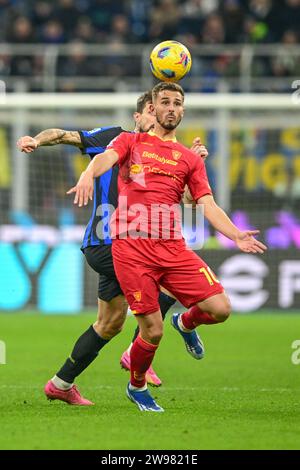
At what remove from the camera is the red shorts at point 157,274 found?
7.83 m

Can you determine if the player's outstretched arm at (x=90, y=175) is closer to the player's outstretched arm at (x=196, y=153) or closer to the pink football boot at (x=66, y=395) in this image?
the player's outstretched arm at (x=196, y=153)

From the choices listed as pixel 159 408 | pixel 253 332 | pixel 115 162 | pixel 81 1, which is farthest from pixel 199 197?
pixel 81 1

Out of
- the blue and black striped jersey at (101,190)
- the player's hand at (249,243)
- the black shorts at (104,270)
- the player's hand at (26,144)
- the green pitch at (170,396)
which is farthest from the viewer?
the blue and black striped jersey at (101,190)

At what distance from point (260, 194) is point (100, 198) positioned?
9.17 metres

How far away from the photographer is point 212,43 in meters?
20.6

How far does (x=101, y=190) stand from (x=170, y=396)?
69.7 inches

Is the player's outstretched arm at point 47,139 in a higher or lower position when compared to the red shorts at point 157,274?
higher

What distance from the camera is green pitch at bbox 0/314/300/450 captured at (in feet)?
22.1

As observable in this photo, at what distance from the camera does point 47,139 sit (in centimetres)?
836

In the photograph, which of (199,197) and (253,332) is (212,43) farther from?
(199,197)

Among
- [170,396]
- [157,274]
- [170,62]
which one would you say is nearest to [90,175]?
[157,274]

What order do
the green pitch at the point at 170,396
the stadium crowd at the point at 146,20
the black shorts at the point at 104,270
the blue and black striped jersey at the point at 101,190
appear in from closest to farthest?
the green pitch at the point at 170,396, the black shorts at the point at 104,270, the blue and black striped jersey at the point at 101,190, the stadium crowd at the point at 146,20

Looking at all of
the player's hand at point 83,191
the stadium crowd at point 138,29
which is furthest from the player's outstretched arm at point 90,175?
the stadium crowd at point 138,29

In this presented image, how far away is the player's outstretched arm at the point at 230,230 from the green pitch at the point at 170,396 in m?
1.18
